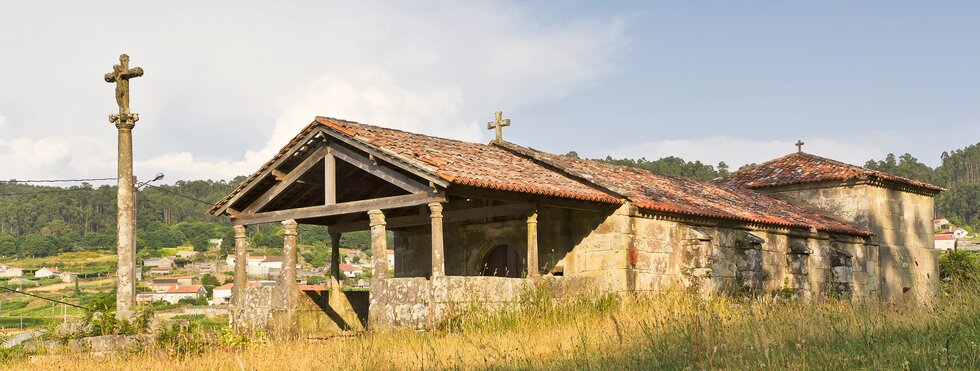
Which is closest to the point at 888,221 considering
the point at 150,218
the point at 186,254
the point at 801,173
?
the point at 801,173

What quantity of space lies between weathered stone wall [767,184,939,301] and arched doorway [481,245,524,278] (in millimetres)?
9357

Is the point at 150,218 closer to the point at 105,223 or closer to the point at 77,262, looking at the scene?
the point at 105,223

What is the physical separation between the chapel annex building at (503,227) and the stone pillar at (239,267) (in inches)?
1.0

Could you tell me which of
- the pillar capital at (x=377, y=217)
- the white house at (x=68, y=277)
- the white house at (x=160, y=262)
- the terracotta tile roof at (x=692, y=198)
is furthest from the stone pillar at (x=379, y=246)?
the white house at (x=160, y=262)

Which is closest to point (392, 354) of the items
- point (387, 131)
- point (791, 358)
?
point (791, 358)

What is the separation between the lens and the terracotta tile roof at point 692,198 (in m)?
15.5

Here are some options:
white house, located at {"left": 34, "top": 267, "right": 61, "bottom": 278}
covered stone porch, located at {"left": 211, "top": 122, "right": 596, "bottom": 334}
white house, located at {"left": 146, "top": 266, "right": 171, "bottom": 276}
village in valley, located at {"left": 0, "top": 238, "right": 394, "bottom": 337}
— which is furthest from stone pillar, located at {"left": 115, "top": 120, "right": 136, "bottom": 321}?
white house, located at {"left": 146, "top": 266, "right": 171, "bottom": 276}

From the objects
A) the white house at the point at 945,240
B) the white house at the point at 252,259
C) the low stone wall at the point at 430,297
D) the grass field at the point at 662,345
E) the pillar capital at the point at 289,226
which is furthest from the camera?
the white house at the point at 252,259

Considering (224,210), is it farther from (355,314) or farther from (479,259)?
(479,259)

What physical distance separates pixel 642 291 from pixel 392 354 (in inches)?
270

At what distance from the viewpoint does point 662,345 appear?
7.14 meters

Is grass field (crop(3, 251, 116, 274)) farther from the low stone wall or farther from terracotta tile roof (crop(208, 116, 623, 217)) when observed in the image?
the low stone wall

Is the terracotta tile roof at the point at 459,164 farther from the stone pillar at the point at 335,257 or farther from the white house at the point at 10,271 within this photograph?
the white house at the point at 10,271

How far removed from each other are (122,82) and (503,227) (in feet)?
22.2
